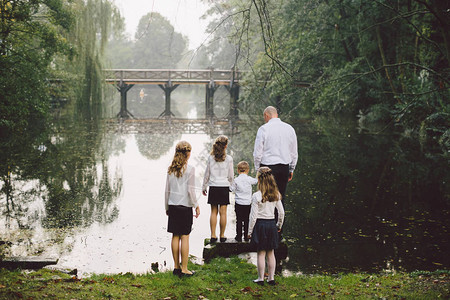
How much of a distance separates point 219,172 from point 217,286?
1.67 meters

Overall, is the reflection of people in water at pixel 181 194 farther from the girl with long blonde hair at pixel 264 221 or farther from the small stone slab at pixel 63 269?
the small stone slab at pixel 63 269


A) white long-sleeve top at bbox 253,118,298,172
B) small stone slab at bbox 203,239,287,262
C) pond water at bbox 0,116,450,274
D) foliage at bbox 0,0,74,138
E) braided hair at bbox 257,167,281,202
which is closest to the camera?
braided hair at bbox 257,167,281,202

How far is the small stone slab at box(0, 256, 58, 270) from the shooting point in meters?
5.66

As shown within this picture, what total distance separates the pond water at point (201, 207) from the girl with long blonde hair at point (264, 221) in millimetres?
1187

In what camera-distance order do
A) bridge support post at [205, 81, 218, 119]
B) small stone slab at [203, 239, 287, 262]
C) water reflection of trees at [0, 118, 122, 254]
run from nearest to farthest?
small stone slab at [203, 239, 287, 262] → water reflection of trees at [0, 118, 122, 254] → bridge support post at [205, 81, 218, 119]

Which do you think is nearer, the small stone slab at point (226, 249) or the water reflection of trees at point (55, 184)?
the small stone slab at point (226, 249)

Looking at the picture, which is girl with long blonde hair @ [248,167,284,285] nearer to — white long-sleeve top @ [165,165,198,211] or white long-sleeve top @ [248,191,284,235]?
white long-sleeve top @ [248,191,284,235]

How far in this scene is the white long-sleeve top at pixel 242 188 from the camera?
20.6ft

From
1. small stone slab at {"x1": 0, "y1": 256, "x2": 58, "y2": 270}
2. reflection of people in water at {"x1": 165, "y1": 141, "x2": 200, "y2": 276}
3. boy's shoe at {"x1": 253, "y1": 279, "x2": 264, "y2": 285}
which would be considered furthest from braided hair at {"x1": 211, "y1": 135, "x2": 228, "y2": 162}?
small stone slab at {"x1": 0, "y1": 256, "x2": 58, "y2": 270}

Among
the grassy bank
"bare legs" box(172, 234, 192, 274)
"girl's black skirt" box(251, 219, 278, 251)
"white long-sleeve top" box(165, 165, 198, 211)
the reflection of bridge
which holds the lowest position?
the grassy bank

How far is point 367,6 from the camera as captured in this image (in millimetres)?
22094

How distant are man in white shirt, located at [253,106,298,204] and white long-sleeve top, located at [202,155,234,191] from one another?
0.39 meters

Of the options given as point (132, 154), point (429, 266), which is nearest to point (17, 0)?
point (132, 154)

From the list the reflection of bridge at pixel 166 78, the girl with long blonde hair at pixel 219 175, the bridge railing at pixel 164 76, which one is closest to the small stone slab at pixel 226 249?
the girl with long blonde hair at pixel 219 175
